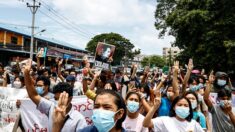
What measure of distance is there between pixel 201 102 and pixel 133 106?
1.68 m

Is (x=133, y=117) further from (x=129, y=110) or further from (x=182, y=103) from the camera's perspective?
(x=182, y=103)

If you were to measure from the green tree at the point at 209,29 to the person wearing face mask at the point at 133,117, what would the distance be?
687 inches

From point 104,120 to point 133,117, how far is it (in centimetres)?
167

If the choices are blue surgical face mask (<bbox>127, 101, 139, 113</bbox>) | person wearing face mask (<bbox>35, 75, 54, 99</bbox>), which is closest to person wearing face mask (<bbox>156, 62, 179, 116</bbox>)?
blue surgical face mask (<bbox>127, 101, 139, 113</bbox>)

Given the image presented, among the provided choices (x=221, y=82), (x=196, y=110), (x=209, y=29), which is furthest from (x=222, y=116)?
(x=209, y=29)

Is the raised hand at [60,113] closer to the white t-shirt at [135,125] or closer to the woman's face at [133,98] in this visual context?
the white t-shirt at [135,125]

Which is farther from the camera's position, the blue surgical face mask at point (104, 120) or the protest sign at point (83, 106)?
the protest sign at point (83, 106)

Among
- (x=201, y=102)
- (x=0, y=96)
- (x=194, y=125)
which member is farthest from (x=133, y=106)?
(x=0, y=96)

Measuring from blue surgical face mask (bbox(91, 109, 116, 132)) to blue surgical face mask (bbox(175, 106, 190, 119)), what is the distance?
1.39 metres

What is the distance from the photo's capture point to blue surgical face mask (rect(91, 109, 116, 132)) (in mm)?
2521

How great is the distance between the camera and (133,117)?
13.6 feet

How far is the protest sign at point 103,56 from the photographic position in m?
11.5

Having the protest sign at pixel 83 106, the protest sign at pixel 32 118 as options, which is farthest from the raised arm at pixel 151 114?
the protest sign at pixel 83 106

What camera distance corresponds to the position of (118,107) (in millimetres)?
2623
